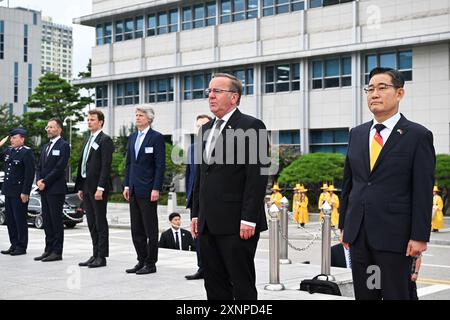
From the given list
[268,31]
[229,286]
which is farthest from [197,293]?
[268,31]

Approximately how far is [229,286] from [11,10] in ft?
328

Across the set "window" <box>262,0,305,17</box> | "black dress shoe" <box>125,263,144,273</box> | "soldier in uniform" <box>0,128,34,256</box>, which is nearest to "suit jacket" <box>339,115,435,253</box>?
Result: "black dress shoe" <box>125,263,144,273</box>

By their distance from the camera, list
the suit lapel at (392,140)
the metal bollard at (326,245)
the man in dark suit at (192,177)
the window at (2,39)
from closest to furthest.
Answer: the suit lapel at (392,140), the man in dark suit at (192,177), the metal bollard at (326,245), the window at (2,39)

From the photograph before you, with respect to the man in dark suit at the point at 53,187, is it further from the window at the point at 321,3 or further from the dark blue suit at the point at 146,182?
the window at the point at 321,3

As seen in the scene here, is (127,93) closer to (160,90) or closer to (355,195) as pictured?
(160,90)

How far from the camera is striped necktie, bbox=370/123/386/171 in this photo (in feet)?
16.3

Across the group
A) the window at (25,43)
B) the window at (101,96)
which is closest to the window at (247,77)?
the window at (101,96)

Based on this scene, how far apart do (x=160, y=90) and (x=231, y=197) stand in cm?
4213

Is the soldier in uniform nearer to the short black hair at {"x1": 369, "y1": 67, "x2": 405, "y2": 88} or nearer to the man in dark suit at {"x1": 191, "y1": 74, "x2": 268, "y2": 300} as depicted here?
the man in dark suit at {"x1": 191, "y1": 74, "x2": 268, "y2": 300}

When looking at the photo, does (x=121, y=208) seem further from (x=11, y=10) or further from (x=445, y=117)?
(x=11, y=10)

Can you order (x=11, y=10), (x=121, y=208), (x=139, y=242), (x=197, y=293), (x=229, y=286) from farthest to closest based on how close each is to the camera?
(x=11, y=10), (x=121, y=208), (x=139, y=242), (x=197, y=293), (x=229, y=286)

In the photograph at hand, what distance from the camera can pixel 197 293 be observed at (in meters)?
7.50

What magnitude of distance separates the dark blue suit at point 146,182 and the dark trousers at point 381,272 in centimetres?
413

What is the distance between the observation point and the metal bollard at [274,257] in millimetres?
8148
